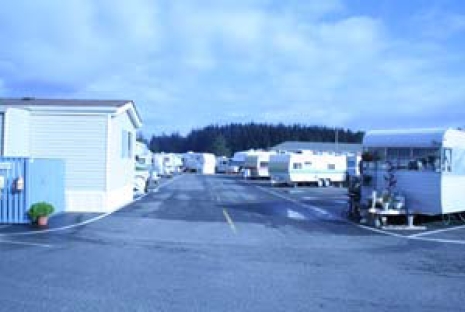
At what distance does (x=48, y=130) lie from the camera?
2333 centimetres

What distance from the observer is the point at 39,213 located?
17.6 m

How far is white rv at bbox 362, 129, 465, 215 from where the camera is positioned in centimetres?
2086

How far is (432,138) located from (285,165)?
1204 inches

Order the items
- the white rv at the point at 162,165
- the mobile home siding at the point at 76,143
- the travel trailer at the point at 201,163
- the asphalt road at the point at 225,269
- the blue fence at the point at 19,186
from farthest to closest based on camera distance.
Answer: the travel trailer at the point at 201,163 → the white rv at the point at 162,165 → the mobile home siding at the point at 76,143 → the blue fence at the point at 19,186 → the asphalt road at the point at 225,269

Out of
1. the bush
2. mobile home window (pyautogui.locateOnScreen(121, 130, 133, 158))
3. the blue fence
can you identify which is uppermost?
mobile home window (pyautogui.locateOnScreen(121, 130, 133, 158))

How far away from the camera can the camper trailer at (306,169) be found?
51438 mm

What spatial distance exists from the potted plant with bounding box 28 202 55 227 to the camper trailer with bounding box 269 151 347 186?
34.9m

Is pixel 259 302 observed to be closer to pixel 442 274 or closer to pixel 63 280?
pixel 63 280

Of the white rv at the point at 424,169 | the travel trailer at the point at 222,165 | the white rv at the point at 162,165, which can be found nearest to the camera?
the white rv at the point at 424,169

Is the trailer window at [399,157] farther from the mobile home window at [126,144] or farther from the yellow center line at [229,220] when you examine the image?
the mobile home window at [126,144]

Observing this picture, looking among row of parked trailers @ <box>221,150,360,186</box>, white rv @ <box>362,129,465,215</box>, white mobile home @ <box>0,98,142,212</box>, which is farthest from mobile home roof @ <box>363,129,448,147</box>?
row of parked trailers @ <box>221,150,360,186</box>

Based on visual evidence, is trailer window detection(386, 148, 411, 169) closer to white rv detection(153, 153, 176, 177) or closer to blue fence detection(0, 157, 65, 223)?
blue fence detection(0, 157, 65, 223)

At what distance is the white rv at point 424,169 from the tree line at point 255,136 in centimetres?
10981

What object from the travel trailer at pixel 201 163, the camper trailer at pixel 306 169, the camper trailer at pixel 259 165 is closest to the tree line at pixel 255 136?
the travel trailer at pixel 201 163
